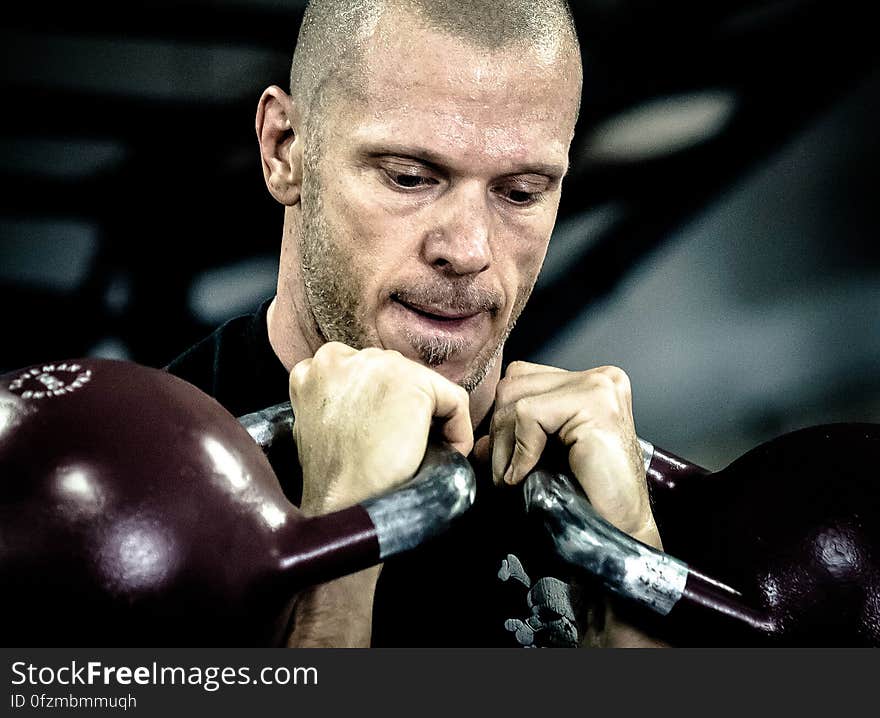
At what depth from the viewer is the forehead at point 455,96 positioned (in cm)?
110

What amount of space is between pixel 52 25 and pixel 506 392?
1121mm

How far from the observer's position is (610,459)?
3.01ft

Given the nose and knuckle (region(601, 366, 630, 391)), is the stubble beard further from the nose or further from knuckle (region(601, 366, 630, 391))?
knuckle (region(601, 366, 630, 391))

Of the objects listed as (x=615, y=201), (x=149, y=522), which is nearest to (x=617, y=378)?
(x=149, y=522)

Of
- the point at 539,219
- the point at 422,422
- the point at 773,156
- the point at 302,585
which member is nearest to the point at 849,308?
the point at 773,156

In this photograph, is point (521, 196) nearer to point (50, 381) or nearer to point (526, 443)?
point (526, 443)

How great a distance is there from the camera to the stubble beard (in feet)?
3.84

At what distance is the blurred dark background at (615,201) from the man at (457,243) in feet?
1.87

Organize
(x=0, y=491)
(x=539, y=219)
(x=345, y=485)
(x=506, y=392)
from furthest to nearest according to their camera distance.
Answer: (x=539, y=219), (x=506, y=392), (x=345, y=485), (x=0, y=491)

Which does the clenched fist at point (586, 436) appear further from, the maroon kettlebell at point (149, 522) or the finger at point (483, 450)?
the maroon kettlebell at point (149, 522)

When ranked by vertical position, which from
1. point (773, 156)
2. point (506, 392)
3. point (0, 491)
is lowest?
point (773, 156)

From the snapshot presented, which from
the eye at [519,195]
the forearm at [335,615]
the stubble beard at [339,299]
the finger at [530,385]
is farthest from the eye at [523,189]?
the forearm at [335,615]

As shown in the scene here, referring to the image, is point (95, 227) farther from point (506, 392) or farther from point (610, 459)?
point (610, 459)

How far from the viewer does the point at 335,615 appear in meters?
0.84
